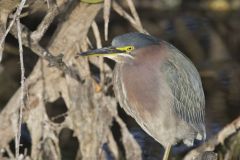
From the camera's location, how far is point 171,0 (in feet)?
24.6

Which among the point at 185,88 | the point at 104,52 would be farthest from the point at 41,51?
the point at 185,88

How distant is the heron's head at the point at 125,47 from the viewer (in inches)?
148

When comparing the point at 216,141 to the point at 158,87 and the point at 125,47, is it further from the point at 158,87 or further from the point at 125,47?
the point at 125,47

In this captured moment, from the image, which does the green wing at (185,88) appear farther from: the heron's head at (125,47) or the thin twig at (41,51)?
the thin twig at (41,51)

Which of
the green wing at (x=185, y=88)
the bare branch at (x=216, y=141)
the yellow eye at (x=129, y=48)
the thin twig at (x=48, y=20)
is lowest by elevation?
the bare branch at (x=216, y=141)

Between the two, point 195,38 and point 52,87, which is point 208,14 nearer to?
point 195,38

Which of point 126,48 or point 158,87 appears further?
point 158,87

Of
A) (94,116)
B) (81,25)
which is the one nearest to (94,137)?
(94,116)

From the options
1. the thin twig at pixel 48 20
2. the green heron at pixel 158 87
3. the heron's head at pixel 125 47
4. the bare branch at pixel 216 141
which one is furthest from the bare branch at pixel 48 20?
the bare branch at pixel 216 141

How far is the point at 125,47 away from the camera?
3812 mm

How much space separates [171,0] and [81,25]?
3169 millimetres

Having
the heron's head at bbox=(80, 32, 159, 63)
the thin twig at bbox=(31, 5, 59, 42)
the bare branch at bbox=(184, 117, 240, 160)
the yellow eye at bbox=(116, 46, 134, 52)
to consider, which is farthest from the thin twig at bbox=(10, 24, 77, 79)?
the bare branch at bbox=(184, 117, 240, 160)

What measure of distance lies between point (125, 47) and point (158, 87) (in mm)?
304

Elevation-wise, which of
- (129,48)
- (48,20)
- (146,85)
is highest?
(48,20)
